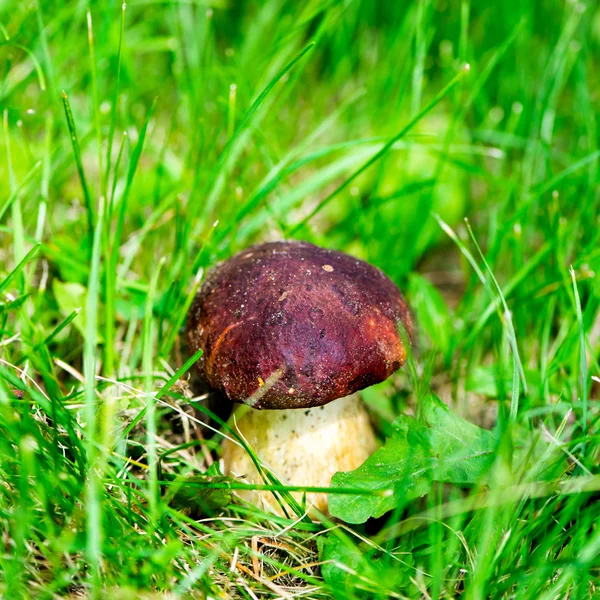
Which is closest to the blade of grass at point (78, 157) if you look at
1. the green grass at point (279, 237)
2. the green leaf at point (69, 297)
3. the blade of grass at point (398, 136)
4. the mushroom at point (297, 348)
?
the green grass at point (279, 237)

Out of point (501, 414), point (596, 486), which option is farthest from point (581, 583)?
point (501, 414)

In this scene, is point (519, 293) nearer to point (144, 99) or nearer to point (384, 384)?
point (384, 384)

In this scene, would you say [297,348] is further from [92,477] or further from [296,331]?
[92,477]

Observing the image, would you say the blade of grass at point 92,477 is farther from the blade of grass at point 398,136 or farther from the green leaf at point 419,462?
the blade of grass at point 398,136

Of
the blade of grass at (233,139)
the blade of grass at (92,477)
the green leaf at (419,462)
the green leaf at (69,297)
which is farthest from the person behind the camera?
the green leaf at (69,297)

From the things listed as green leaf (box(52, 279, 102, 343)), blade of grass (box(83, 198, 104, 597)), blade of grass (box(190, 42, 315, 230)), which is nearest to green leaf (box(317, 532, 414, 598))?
blade of grass (box(83, 198, 104, 597))

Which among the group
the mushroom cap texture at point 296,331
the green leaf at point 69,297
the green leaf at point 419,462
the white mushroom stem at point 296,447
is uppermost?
the mushroom cap texture at point 296,331

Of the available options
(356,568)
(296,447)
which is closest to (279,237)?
(296,447)
